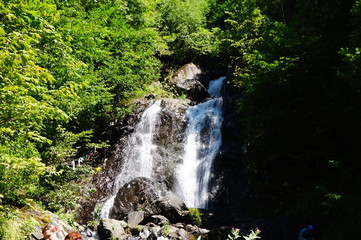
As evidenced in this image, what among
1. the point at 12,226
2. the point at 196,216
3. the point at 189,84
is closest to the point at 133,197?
the point at 196,216

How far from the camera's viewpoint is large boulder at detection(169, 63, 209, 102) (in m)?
21.0

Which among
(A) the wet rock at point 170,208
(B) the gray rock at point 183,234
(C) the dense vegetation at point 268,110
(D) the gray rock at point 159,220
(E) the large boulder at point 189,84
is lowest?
(B) the gray rock at point 183,234

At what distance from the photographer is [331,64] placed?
28.8 feet

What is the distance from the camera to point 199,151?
15.5 metres

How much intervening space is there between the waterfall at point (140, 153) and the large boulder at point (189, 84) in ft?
13.2

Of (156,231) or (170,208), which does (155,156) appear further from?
(156,231)

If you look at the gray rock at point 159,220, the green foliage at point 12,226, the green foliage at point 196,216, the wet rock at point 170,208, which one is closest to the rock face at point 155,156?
the wet rock at point 170,208

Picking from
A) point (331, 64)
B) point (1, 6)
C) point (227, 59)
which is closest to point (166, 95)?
point (227, 59)

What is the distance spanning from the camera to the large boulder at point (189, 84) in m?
21.0

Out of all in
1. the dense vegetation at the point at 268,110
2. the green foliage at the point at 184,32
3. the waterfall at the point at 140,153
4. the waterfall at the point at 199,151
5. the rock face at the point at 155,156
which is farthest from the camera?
the green foliage at the point at 184,32

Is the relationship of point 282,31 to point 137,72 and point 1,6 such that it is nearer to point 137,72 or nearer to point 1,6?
point 1,6

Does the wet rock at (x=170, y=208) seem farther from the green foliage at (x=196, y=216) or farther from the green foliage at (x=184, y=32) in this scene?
the green foliage at (x=184, y=32)

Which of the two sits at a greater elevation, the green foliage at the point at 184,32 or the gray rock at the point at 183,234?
the green foliage at the point at 184,32

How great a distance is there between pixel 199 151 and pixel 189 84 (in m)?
7.52
